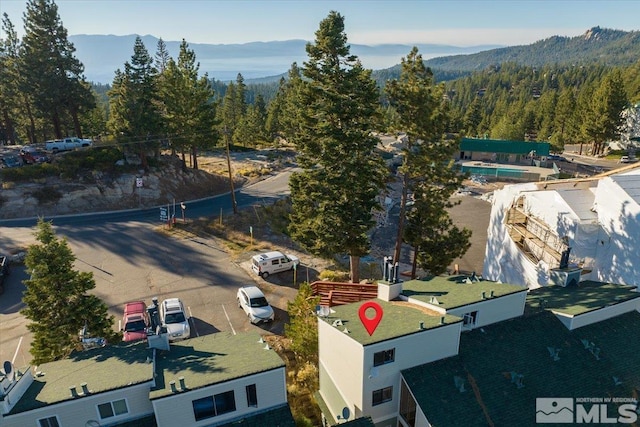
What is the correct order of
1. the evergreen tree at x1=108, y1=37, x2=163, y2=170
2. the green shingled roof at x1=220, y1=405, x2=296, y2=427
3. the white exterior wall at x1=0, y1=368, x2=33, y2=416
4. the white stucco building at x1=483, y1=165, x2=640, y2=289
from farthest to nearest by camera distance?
the evergreen tree at x1=108, y1=37, x2=163, y2=170
the white stucco building at x1=483, y1=165, x2=640, y2=289
the green shingled roof at x1=220, y1=405, x2=296, y2=427
the white exterior wall at x1=0, y1=368, x2=33, y2=416

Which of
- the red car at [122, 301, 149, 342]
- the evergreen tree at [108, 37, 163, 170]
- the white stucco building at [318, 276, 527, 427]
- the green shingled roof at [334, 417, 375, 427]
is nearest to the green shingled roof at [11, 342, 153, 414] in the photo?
the red car at [122, 301, 149, 342]

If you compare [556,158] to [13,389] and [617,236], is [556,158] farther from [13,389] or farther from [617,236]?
[13,389]

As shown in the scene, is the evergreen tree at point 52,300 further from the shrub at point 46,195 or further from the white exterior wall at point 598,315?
the shrub at point 46,195

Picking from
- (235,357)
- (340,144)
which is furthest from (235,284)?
(235,357)

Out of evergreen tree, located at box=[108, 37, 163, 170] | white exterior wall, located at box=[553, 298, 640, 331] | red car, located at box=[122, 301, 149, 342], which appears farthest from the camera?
evergreen tree, located at box=[108, 37, 163, 170]

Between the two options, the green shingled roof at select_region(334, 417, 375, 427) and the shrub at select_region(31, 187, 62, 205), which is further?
the shrub at select_region(31, 187, 62, 205)

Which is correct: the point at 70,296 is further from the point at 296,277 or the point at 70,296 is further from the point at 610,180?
the point at 610,180

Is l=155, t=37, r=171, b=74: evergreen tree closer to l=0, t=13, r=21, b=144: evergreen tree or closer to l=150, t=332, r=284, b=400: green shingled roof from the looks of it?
l=0, t=13, r=21, b=144: evergreen tree
